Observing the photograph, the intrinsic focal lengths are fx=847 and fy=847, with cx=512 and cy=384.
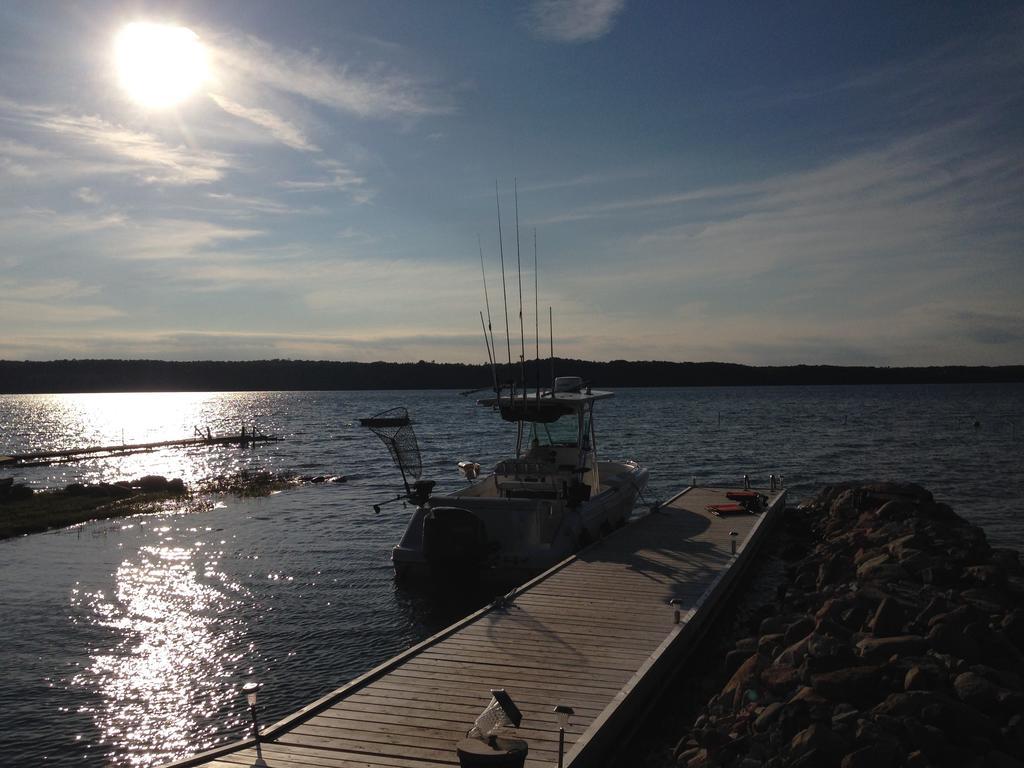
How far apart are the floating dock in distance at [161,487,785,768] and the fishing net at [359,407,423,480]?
4.52m

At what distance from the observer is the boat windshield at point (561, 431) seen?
759 inches

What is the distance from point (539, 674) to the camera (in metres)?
9.39

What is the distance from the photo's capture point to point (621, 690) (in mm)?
8867

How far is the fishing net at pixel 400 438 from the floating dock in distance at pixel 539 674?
4.52 meters

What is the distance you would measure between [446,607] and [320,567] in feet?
17.1

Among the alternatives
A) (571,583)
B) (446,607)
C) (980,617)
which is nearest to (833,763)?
(980,617)

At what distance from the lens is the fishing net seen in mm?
17297

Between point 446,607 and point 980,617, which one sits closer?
point 980,617

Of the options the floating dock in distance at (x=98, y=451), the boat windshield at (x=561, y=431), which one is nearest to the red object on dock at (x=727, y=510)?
the boat windshield at (x=561, y=431)

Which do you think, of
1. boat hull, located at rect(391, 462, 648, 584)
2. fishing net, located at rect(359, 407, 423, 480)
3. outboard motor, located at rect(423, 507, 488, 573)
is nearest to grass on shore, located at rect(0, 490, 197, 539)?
fishing net, located at rect(359, 407, 423, 480)

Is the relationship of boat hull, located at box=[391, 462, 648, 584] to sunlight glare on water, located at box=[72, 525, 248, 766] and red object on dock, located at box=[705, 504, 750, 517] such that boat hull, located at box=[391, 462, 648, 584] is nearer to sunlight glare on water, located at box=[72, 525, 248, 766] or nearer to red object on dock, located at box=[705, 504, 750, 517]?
sunlight glare on water, located at box=[72, 525, 248, 766]

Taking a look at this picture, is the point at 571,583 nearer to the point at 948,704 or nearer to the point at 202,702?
the point at 202,702

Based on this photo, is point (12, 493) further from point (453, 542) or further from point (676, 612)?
point (676, 612)

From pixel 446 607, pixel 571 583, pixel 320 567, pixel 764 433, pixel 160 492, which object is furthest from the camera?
pixel 764 433
